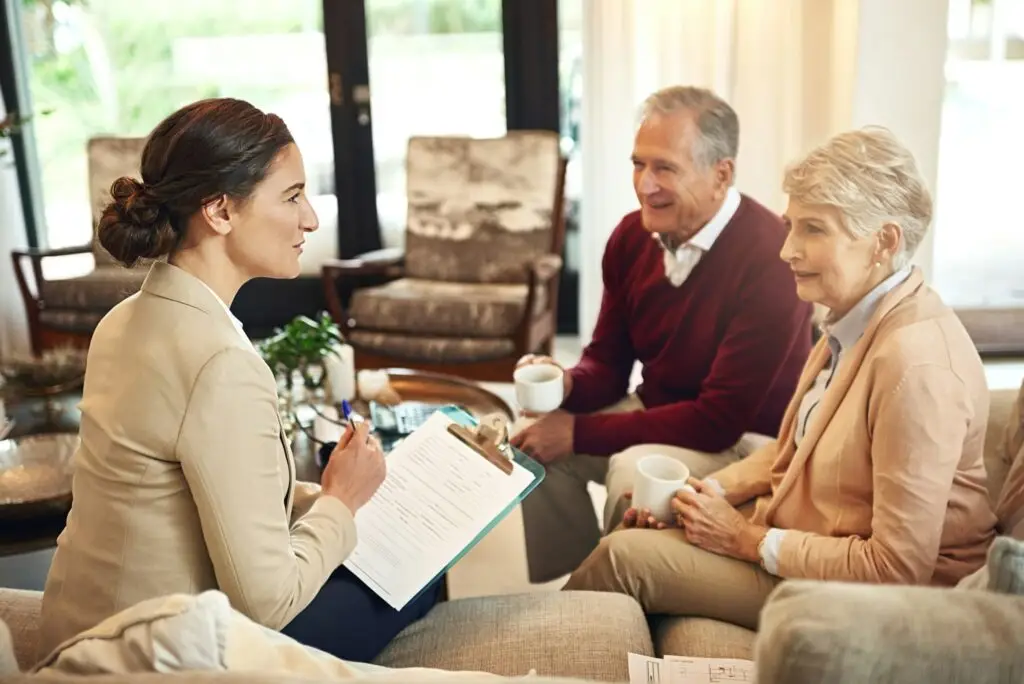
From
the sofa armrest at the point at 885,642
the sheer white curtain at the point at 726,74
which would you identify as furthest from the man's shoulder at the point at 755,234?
the sheer white curtain at the point at 726,74

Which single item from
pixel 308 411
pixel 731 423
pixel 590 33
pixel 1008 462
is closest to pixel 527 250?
pixel 590 33

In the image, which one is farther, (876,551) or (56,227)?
(56,227)

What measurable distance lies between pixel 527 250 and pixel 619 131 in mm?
652

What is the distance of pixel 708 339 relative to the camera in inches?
82.5

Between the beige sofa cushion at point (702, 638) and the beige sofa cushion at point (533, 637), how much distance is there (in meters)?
0.06

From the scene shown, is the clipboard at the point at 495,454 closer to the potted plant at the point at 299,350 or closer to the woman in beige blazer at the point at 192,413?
the woman in beige blazer at the point at 192,413

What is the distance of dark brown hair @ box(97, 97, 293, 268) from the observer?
1203mm

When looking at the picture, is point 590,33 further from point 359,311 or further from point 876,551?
point 876,551

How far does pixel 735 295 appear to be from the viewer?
6.75 feet

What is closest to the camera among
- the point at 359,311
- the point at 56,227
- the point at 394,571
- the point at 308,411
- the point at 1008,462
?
the point at 394,571

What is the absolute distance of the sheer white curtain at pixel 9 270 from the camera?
4.26m

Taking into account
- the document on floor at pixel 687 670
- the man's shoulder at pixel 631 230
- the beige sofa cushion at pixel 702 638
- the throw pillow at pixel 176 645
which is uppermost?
the man's shoulder at pixel 631 230

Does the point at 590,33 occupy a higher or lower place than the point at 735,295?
higher

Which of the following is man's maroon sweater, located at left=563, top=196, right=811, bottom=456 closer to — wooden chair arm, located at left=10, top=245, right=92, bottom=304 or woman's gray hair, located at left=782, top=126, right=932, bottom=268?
woman's gray hair, located at left=782, top=126, right=932, bottom=268
